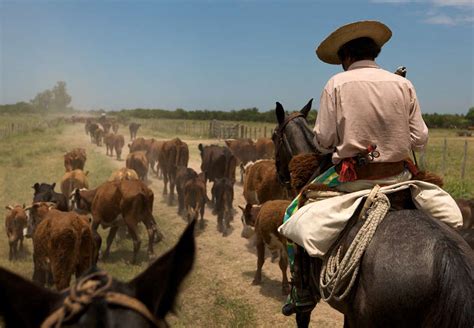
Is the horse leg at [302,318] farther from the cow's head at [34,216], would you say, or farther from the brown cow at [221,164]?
the brown cow at [221,164]

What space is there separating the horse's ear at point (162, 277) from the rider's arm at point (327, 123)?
245cm

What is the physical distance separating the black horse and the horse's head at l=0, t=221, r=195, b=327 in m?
1.82

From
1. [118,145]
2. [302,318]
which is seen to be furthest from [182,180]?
[118,145]

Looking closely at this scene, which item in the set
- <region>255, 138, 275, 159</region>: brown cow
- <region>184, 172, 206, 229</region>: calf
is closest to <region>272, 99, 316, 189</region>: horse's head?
<region>184, 172, 206, 229</region>: calf

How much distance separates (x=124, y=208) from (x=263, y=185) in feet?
13.0

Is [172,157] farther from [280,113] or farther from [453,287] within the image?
[453,287]

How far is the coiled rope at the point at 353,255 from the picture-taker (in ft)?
10.6

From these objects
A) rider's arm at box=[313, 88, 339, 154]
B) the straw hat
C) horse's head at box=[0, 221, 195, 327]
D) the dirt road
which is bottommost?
the dirt road

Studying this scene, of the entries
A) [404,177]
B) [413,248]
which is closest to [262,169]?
[404,177]

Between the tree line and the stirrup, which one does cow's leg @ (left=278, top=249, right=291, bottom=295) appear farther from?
the tree line

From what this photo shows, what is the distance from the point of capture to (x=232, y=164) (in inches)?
655

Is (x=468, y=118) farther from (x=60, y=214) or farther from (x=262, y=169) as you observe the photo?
(x=60, y=214)

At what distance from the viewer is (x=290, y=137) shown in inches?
219

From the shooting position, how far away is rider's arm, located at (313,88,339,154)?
3.74 metres
